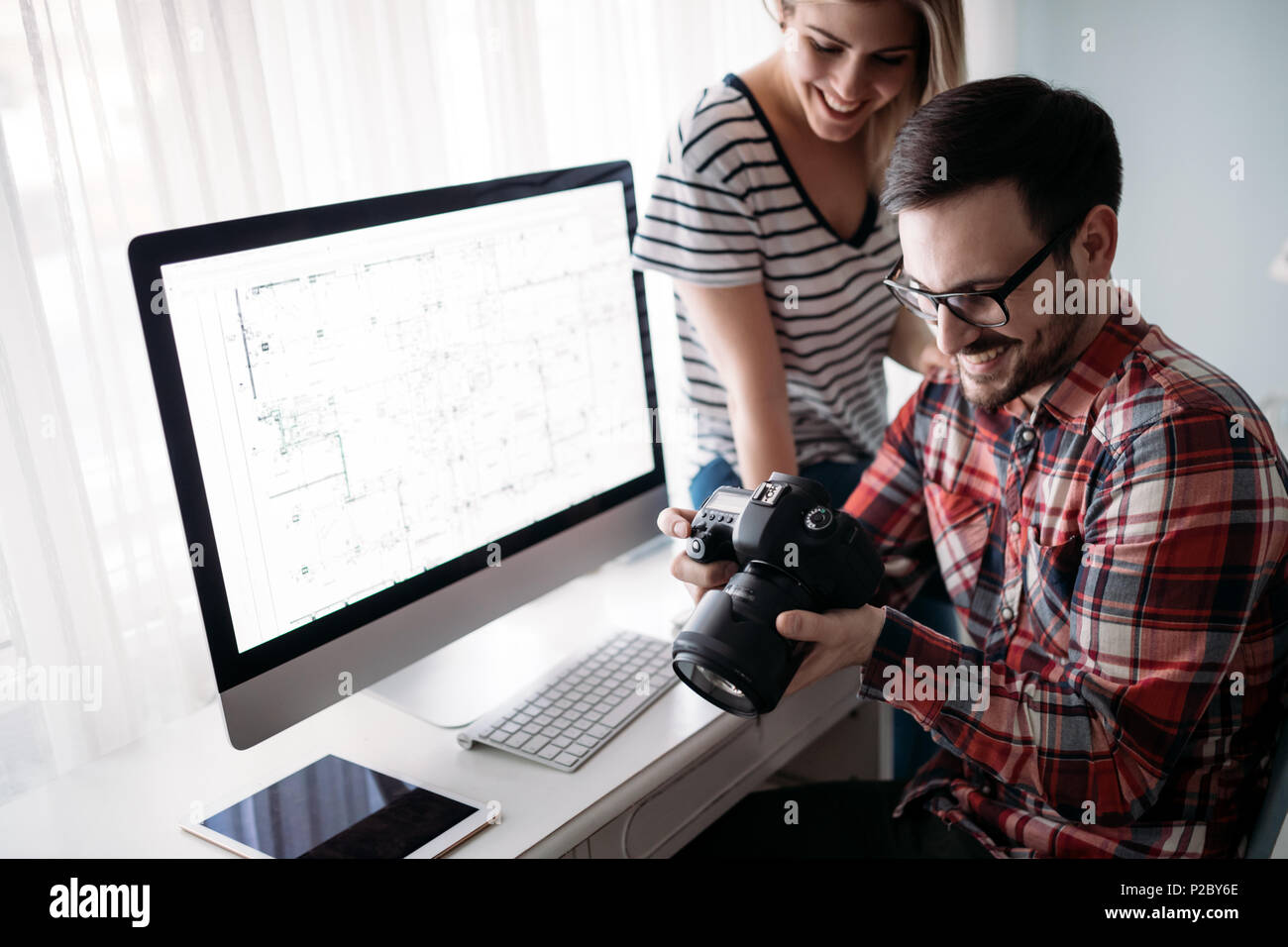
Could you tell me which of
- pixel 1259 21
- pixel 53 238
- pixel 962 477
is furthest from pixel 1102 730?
pixel 1259 21

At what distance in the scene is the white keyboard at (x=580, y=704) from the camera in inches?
41.4

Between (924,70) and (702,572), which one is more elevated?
(924,70)

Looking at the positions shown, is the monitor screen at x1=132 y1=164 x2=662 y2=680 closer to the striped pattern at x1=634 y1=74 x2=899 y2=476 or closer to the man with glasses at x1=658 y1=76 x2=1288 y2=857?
the striped pattern at x1=634 y1=74 x2=899 y2=476

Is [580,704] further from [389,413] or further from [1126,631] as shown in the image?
[1126,631]

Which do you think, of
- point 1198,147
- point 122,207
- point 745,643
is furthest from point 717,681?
point 1198,147

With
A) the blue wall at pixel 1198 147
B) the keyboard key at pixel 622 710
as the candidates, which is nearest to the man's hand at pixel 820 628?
the keyboard key at pixel 622 710

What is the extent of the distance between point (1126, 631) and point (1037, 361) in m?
0.28

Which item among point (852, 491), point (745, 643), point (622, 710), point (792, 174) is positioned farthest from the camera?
point (852, 491)

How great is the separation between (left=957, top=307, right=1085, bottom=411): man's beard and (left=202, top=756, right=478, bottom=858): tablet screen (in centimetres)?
64

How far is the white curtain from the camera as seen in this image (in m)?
1.05

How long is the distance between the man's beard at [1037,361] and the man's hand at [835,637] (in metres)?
0.26

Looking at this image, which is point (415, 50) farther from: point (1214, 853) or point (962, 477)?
point (1214, 853)

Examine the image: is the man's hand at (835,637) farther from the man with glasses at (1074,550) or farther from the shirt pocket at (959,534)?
the shirt pocket at (959,534)

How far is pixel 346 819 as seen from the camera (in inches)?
38.0
